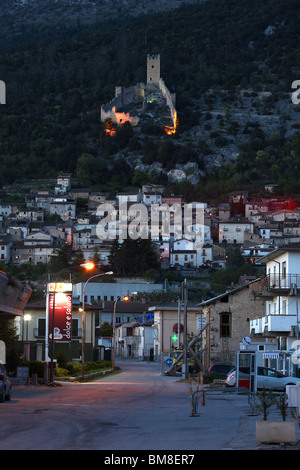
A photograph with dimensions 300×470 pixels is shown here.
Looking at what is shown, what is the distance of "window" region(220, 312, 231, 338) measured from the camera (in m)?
57.3

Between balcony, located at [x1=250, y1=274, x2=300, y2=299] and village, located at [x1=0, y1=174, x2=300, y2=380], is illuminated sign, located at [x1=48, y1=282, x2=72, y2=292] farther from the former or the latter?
balcony, located at [x1=250, y1=274, x2=300, y2=299]

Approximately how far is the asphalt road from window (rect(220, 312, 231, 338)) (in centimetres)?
2524

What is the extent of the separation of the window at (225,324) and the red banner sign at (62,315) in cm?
1773

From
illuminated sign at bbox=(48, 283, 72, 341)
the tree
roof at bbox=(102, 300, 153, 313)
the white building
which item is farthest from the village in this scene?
the tree

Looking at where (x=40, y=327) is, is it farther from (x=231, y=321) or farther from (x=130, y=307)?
(x=130, y=307)

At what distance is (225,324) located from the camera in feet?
189

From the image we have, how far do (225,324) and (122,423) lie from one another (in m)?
37.1

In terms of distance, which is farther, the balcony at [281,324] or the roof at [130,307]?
the roof at [130,307]

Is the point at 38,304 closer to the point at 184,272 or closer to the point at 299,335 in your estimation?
the point at 299,335

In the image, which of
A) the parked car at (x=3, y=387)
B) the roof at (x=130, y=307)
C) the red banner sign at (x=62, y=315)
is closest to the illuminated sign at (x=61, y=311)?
the red banner sign at (x=62, y=315)

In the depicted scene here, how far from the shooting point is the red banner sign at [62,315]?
41.3m

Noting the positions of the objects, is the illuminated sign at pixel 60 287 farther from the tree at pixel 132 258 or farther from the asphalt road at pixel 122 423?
the tree at pixel 132 258

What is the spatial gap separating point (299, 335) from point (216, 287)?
4053 inches
